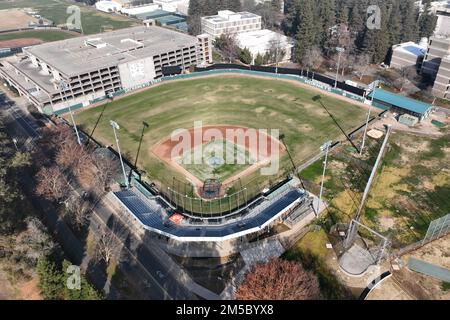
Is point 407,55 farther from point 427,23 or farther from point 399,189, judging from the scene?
point 399,189

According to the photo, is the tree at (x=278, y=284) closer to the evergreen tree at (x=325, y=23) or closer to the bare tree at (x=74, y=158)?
the bare tree at (x=74, y=158)

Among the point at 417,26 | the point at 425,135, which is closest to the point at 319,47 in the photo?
the point at 417,26

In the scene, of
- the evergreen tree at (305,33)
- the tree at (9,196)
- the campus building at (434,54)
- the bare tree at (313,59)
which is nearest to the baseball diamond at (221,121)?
the bare tree at (313,59)

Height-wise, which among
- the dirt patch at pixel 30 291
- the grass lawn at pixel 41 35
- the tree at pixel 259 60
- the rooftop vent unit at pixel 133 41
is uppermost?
the rooftop vent unit at pixel 133 41

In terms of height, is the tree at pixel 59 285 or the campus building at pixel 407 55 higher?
the campus building at pixel 407 55

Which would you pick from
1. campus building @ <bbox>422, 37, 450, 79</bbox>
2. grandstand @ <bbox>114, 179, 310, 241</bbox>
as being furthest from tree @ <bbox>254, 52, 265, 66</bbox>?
grandstand @ <bbox>114, 179, 310, 241</bbox>

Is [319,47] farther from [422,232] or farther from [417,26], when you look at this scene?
[422,232]

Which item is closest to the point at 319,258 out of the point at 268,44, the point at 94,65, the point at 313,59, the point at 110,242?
the point at 110,242
